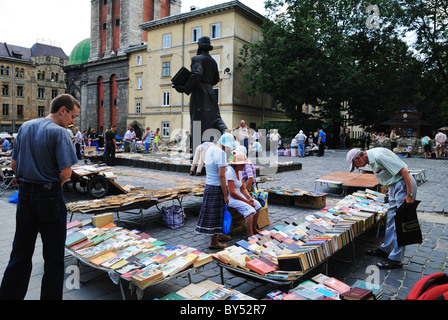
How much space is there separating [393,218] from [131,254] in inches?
140

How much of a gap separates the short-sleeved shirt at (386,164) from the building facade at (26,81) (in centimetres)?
6542

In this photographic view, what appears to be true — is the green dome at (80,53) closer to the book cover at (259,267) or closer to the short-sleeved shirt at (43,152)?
the short-sleeved shirt at (43,152)

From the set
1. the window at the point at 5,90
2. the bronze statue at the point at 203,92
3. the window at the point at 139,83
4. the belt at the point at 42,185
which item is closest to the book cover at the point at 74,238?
the belt at the point at 42,185

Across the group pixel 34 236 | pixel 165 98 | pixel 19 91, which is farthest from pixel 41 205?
pixel 19 91

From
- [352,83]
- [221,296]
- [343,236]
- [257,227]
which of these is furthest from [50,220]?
[352,83]

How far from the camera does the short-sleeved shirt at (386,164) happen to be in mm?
4562

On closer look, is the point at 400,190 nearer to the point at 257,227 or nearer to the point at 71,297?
the point at 257,227

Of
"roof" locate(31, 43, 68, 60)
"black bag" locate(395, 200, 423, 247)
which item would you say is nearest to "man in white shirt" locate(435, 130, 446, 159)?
"black bag" locate(395, 200, 423, 247)

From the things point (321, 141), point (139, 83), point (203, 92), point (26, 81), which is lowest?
point (321, 141)

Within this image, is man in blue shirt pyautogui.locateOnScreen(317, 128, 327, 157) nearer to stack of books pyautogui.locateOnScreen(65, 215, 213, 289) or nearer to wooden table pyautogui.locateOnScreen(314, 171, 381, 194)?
wooden table pyautogui.locateOnScreen(314, 171, 381, 194)

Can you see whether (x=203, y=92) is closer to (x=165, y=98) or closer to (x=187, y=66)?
(x=187, y=66)

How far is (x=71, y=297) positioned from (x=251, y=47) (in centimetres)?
2876

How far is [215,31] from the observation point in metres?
31.7

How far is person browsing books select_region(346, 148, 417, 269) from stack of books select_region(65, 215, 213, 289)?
2.56 meters
